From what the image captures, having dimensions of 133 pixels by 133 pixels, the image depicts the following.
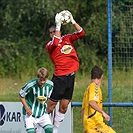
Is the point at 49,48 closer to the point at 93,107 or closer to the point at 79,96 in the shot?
the point at 93,107

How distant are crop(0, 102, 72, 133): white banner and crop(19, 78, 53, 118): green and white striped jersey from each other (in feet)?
2.94

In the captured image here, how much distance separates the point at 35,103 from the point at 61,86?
2.34 feet

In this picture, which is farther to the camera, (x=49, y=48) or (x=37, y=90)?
(x=49, y=48)

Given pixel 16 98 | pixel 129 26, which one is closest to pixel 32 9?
pixel 16 98

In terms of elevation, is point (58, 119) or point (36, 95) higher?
point (36, 95)

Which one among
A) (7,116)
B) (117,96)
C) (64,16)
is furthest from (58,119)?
(117,96)

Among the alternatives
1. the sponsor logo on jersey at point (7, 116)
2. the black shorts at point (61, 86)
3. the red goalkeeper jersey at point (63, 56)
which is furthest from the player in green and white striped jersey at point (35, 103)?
the sponsor logo on jersey at point (7, 116)

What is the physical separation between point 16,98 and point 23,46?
6.66 m

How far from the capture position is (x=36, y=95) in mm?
10641

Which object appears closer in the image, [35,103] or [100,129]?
[100,129]

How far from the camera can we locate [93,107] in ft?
31.3

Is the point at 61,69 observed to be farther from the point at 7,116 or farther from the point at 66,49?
the point at 7,116

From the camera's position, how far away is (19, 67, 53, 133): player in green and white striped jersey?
34.7 ft

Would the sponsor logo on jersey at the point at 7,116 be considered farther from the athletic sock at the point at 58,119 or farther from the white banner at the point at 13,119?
the athletic sock at the point at 58,119
